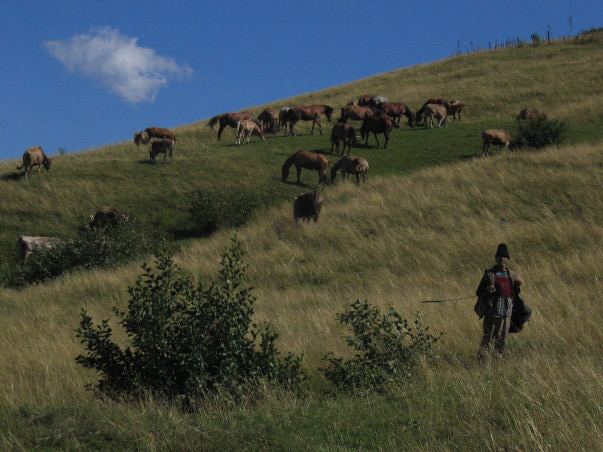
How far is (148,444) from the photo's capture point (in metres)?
4.96

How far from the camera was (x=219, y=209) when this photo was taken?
76.7 ft

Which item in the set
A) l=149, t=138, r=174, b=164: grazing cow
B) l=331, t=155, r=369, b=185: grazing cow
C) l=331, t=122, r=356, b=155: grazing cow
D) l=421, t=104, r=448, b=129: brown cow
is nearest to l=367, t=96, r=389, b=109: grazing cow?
l=421, t=104, r=448, b=129: brown cow

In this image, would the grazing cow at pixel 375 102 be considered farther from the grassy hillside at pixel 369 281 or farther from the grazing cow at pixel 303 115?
the grazing cow at pixel 303 115

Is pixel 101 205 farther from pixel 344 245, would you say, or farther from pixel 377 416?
pixel 377 416

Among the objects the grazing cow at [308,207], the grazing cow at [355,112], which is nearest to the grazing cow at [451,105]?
the grazing cow at [355,112]

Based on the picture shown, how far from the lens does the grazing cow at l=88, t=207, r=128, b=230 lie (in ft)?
75.2

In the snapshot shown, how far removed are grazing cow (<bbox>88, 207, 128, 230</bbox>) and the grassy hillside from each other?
109cm

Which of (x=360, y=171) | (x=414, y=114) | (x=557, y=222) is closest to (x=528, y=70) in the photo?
(x=414, y=114)

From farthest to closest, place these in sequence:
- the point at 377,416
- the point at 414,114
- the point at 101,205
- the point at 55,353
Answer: the point at 414,114 → the point at 101,205 → the point at 55,353 → the point at 377,416

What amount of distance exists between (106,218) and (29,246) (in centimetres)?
300

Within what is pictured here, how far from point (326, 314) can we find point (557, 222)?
29.0 feet

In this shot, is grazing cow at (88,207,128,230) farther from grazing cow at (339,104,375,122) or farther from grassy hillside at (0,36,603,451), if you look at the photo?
grazing cow at (339,104,375,122)

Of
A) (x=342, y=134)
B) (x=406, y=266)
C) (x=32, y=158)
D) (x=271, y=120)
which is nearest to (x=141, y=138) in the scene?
(x=271, y=120)

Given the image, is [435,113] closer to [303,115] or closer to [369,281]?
[303,115]
